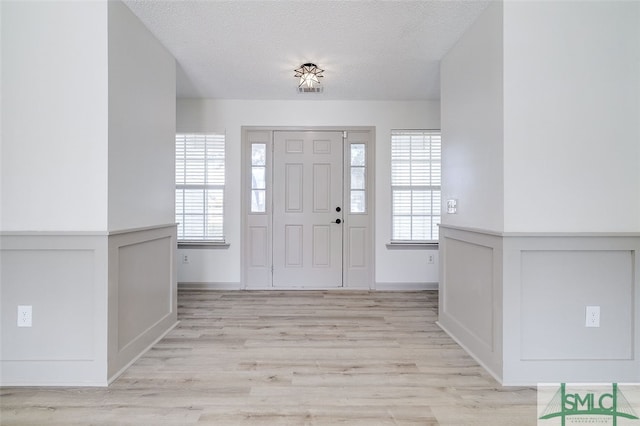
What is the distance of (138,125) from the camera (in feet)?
8.06

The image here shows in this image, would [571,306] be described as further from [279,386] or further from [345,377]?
[279,386]

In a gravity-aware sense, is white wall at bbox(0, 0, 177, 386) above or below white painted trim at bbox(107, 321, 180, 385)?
above

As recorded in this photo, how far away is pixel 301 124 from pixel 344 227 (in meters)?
1.49

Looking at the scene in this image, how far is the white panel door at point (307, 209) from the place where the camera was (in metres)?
4.46

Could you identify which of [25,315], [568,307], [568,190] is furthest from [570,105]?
[25,315]

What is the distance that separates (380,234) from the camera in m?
4.46

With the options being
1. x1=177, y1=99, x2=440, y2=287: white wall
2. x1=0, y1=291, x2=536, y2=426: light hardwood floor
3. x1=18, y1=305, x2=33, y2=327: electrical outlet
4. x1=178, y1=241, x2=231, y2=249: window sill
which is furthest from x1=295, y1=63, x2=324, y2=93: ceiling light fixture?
x1=18, y1=305, x2=33, y2=327: electrical outlet

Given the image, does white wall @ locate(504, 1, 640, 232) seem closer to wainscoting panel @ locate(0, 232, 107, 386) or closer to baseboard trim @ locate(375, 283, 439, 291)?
baseboard trim @ locate(375, 283, 439, 291)

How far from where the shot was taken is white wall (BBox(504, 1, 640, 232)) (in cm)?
207

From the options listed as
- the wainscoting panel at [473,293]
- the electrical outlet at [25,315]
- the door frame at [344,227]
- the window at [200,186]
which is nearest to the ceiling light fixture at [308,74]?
the door frame at [344,227]

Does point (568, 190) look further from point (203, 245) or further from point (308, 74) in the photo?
point (203, 245)

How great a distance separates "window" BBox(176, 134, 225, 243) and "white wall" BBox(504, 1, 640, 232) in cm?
344

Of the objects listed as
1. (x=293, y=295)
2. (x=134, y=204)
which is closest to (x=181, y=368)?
(x=134, y=204)

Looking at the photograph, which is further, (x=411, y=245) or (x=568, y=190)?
(x=411, y=245)
